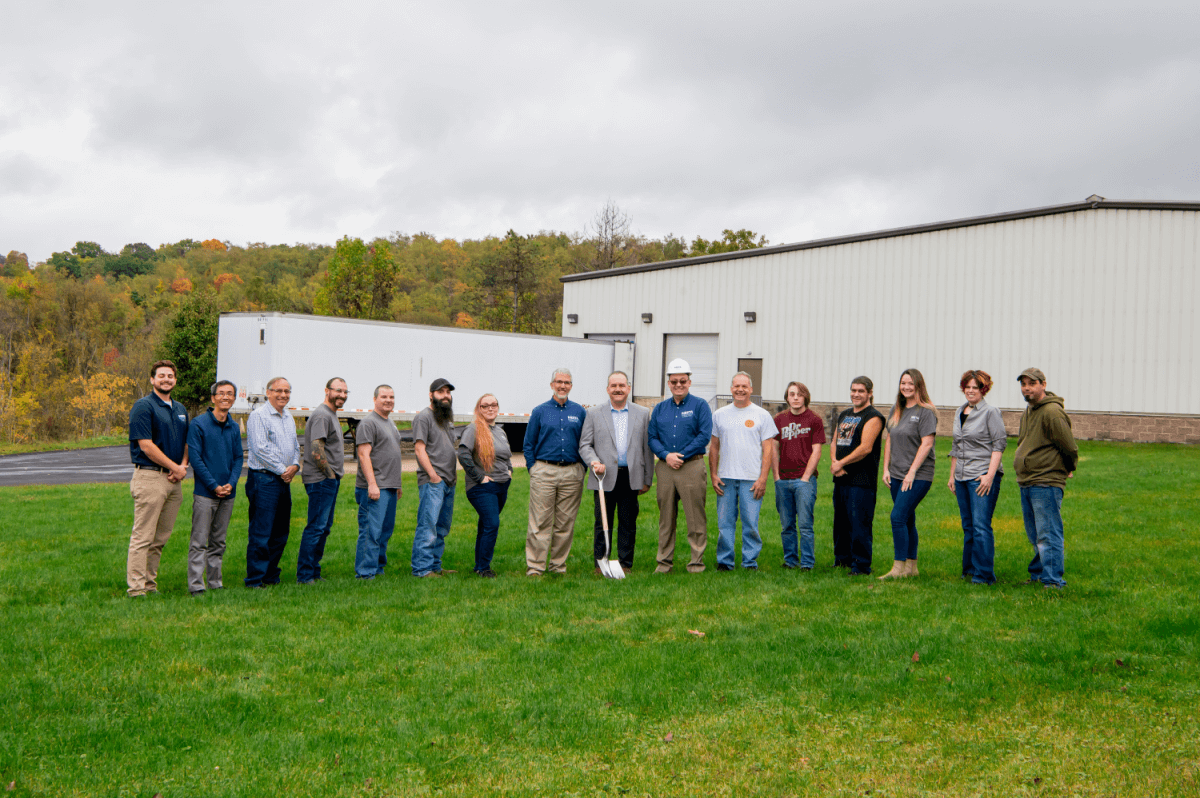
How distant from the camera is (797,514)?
8273 mm

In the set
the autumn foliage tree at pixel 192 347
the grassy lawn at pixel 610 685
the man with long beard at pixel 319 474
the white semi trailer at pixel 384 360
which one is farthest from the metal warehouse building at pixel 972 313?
the autumn foliage tree at pixel 192 347

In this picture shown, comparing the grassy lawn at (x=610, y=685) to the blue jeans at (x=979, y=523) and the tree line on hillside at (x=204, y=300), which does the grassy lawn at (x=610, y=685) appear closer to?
the blue jeans at (x=979, y=523)

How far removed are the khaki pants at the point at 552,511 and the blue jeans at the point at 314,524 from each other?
1.78 meters

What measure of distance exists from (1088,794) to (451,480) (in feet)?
19.1

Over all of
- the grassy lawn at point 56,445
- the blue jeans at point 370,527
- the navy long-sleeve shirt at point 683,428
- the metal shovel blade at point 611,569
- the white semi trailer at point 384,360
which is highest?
the white semi trailer at point 384,360

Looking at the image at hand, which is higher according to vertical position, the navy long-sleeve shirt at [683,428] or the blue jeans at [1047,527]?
the navy long-sleeve shirt at [683,428]

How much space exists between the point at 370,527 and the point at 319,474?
68 centimetres

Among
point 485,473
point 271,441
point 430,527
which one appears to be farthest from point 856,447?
point 271,441

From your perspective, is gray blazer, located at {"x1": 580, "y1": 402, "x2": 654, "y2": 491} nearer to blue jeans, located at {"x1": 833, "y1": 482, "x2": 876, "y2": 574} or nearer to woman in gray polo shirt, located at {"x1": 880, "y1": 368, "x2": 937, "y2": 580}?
blue jeans, located at {"x1": 833, "y1": 482, "x2": 876, "y2": 574}

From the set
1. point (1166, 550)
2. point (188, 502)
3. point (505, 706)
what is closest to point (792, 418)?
point (1166, 550)

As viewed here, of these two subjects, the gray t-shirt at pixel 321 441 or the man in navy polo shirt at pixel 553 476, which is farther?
the man in navy polo shirt at pixel 553 476

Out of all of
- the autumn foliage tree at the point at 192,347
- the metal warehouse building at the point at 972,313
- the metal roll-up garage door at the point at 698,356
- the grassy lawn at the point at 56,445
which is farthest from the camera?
the autumn foliage tree at the point at 192,347

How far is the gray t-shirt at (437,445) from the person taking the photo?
8.05 metres

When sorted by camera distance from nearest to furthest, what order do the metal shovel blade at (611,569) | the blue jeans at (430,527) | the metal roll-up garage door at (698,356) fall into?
the metal shovel blade at (611,569) < the blue jeans at (430,527) < the metal roll-up garage door at (698,356)
